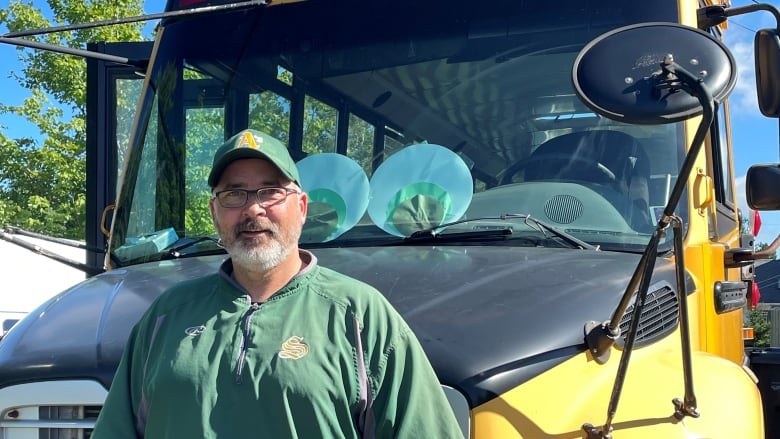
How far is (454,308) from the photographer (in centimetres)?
224

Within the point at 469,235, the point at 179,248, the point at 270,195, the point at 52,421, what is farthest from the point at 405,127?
the point at 52,421

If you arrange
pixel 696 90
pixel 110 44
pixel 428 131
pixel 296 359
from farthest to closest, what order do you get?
pixel 110 44 < pixel 428 131 < pixel 696 90 < pixel 296 359

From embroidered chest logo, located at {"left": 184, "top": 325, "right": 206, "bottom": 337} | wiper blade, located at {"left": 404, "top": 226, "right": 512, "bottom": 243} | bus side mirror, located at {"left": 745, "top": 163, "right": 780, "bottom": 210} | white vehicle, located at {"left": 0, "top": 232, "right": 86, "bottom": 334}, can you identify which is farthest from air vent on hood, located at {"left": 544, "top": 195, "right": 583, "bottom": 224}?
white vehicle, located at {"left": 0, "top": 232, "right": 86, "bottom": 334}

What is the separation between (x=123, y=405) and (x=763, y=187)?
205 cm

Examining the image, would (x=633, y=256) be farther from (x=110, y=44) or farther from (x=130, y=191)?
(x=110, y=44)

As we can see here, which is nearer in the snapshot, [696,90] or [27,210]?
[696,90]

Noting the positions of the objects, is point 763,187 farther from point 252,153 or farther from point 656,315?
point 252,153

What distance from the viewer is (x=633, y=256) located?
9.07 ft

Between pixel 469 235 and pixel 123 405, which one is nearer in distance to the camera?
pixel 123 405

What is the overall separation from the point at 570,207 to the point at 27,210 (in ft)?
45.0

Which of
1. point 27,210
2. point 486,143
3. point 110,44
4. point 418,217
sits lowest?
point 27,210

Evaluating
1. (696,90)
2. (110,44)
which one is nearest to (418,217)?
(696,90)

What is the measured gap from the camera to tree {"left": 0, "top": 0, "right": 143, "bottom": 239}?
1369cm

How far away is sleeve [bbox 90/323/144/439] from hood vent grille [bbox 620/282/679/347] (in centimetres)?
127
